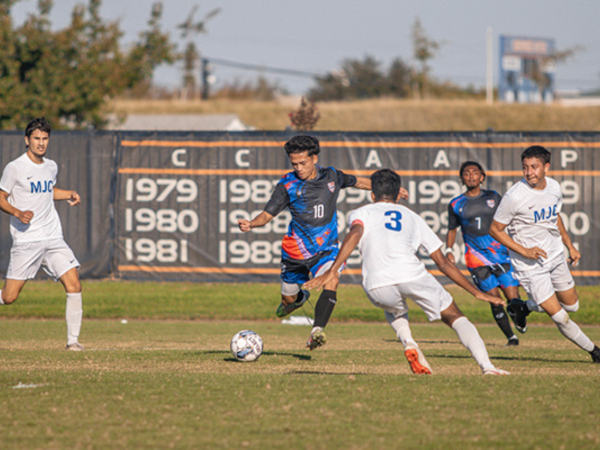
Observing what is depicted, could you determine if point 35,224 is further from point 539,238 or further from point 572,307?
point 572,307

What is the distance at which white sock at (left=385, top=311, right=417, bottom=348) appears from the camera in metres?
7.11

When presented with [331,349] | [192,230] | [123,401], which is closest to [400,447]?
[123,401]

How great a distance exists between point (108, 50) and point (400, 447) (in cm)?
2432

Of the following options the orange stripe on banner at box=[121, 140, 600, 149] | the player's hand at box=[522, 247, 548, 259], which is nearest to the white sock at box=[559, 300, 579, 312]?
the player's hand at box=[522, 247, 548, 259]

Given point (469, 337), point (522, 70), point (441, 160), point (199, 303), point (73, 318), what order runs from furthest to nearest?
1. point (522, 70)
2. point (441, 160)
3. point (199, 303)
4. point (73, 318)
5. point (469, 337)

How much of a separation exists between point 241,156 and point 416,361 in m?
9.50

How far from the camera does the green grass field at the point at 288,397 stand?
4883mm

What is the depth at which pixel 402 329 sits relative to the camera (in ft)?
23.6

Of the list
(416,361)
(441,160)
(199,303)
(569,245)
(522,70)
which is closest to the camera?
(416,361)

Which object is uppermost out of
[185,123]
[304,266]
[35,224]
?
[185,123]

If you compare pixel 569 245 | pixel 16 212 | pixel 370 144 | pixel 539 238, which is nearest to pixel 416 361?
pixel 539 238

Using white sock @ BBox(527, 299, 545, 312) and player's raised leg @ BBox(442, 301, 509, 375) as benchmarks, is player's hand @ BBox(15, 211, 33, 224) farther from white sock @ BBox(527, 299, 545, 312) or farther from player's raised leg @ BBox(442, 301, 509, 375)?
white sock @ BBox(527, 299, 545, 312)

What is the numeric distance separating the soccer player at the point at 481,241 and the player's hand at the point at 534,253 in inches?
110

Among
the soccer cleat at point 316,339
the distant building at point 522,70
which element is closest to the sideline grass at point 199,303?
the soccer cleat at point 316,339
